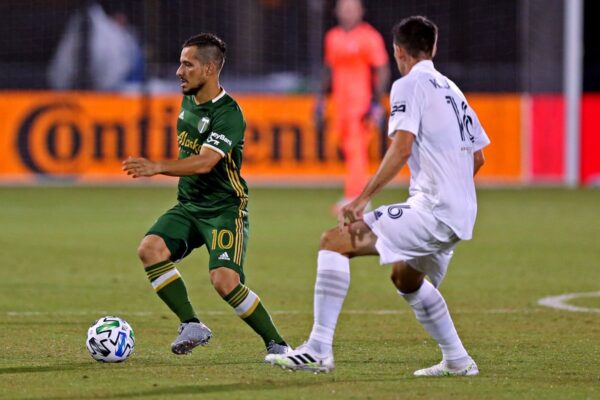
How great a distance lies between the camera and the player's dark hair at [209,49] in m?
7.29

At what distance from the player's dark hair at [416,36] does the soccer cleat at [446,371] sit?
62.4 inches

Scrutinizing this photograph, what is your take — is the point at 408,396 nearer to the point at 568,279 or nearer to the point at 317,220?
the point at 568,279

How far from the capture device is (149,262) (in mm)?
7258

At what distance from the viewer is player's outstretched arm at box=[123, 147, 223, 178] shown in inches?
256

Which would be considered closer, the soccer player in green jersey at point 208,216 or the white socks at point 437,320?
the white socks at point 437,320

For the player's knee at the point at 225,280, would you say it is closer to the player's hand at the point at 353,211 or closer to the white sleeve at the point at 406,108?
the player's hand at the point at 353,211

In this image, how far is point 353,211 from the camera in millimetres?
6246

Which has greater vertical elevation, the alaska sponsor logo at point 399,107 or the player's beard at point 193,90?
the player's beard at point 193,90

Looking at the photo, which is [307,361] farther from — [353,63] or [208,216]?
[353,63]

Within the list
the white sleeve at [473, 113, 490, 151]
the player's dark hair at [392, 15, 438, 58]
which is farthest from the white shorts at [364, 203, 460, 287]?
the player's dark hair at [392, 15, 438, 58]

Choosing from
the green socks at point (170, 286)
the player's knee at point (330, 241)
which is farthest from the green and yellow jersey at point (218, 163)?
the player's knee at point (330, 241)

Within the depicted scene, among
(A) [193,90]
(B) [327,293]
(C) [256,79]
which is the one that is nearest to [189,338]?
(B) [327,293]

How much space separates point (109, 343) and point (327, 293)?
4.20ft

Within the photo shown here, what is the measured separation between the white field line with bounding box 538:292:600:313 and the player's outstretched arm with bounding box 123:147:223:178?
3.63m
